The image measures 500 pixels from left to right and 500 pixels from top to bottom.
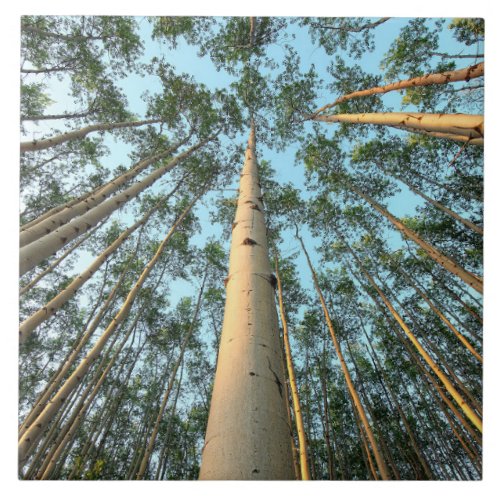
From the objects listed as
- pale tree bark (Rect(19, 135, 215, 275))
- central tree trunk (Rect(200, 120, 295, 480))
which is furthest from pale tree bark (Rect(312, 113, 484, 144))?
pale tree bark (Rect(19, 135, 215, 275))

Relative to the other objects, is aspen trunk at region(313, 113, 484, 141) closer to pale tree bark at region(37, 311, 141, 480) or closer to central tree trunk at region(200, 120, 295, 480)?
central tree trunk at region(200, 120, 295, 480)

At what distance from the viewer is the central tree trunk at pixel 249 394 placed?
1.89 ft

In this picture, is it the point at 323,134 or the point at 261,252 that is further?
the point at 323,134

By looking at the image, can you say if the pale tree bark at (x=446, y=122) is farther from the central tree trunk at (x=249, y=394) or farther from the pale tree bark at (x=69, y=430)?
the pale tree bark at (x=69, y=430)

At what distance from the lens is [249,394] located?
666mm

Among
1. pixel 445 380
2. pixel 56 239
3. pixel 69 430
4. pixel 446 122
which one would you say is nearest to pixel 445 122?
pixel 446 122

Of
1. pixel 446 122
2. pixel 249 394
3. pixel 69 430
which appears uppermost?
pixel 69 430

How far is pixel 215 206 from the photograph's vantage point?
652 centimetres

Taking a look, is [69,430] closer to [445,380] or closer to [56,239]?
[56,239]

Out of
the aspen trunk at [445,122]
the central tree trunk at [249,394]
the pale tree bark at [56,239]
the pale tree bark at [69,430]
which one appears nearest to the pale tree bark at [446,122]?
the aspen trunk at [445,122]
